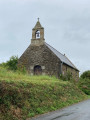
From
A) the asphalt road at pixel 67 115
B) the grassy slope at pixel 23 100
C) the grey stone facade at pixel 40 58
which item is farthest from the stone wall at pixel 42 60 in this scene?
the asphalt road at pixel 67 115

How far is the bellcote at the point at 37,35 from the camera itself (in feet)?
A: 98.4

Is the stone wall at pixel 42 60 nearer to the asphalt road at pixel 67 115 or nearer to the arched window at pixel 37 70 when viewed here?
the arched window at pixel 37 70

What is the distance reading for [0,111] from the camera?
796cm

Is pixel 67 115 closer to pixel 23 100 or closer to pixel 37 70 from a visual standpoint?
pixel 23 100

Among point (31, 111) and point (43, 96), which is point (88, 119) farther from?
point (43, 96)

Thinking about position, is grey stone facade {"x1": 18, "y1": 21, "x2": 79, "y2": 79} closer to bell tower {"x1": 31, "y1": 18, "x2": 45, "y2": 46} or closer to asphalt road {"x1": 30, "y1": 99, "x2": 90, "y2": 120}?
bell tower {"x1": 31, "y1": 18, "x2": 45, "y2": 46}

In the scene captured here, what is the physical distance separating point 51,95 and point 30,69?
16.9 m

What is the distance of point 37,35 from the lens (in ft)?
100

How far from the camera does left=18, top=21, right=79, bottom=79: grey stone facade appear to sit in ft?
93.5

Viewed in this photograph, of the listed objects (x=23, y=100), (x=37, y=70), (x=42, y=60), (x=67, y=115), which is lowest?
(x=67, y=115)

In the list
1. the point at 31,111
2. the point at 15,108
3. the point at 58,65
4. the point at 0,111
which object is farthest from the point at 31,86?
the point at 58,65

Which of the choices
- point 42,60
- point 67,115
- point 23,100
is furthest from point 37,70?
point 67,115

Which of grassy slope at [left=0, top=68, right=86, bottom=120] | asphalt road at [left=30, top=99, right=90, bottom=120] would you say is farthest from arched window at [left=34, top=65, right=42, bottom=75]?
asphalt road at [left=30, top=99, right=90, bottom=120]

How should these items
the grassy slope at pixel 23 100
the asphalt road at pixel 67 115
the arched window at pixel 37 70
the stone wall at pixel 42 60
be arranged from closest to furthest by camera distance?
1. the grassy slope at pixel 23 100
2. the asphalt road at pixel 67 115
3. the stone wall at pixel 42 60
4. the arched window at pixel 37 70
